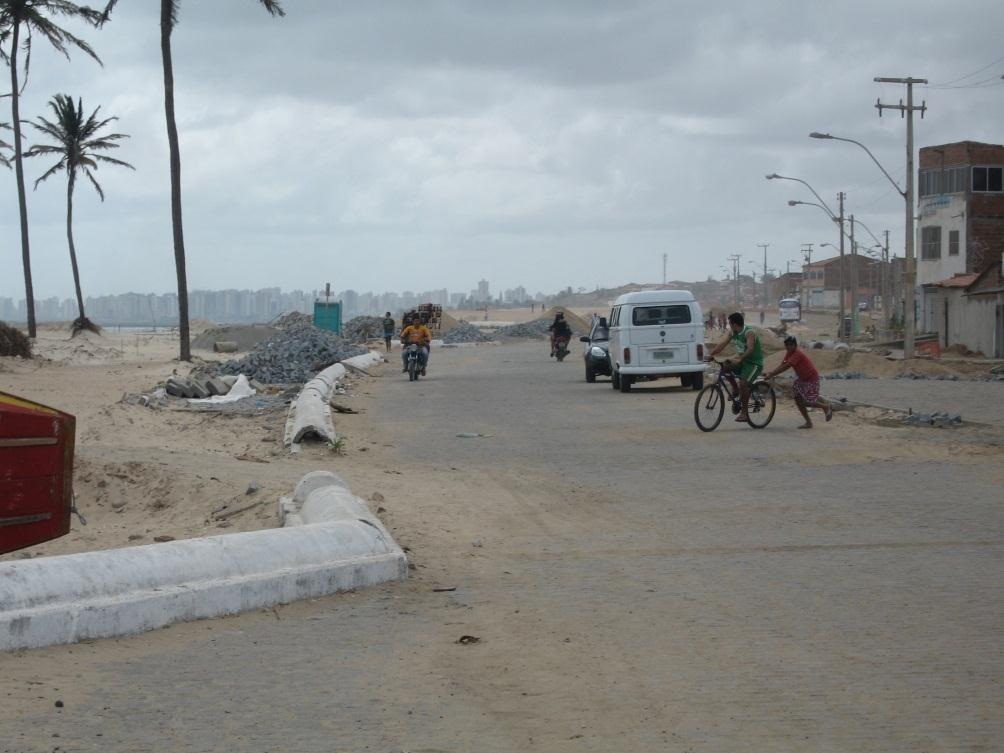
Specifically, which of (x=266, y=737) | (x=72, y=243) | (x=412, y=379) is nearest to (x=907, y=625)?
(x=266, y=737)

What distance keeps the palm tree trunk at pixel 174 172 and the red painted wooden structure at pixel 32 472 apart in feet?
107

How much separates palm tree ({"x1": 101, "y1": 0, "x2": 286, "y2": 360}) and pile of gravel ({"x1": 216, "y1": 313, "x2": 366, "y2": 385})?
317 centimetres

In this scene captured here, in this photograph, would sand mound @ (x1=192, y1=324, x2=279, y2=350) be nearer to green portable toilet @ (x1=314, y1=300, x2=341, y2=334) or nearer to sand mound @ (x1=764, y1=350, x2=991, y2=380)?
green portable toilet @ (x1=314, y1=300, x2=341, y2=334)

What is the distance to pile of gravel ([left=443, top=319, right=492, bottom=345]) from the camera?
251ft

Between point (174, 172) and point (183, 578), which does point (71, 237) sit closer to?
point (174, 172)

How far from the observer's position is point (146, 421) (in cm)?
1958

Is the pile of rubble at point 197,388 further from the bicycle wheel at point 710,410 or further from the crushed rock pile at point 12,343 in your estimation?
the crushed rock pile at point 12,343

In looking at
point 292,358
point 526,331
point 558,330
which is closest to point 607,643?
point 292,358

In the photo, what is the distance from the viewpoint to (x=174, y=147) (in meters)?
40.0

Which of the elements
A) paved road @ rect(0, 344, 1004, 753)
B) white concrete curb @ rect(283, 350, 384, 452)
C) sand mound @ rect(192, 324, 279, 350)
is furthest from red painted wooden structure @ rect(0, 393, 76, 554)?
sand mound @ rect(192, 324, 279, 350)

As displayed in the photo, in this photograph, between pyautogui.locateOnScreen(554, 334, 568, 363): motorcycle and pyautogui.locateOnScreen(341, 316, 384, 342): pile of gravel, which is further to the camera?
pyautogui.locateOnScreen(341, 316, 384, 342): pile of gravel

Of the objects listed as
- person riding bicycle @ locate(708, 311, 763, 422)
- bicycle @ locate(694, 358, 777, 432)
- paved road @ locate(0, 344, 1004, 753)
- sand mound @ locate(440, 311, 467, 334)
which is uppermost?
sand mound @ locate(440, 311, 467, 334)

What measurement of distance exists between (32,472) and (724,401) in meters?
12.8

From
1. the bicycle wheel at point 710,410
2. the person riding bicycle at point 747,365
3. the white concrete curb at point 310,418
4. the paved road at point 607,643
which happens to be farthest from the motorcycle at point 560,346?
the paved road at point 607,643
